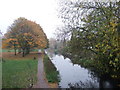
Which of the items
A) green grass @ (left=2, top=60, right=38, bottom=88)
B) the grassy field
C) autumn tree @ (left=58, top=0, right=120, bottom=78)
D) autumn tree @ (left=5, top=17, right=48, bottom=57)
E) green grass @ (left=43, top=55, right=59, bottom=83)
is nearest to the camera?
autumn tree @ (left=58, top=0, right=120, bottom=78)

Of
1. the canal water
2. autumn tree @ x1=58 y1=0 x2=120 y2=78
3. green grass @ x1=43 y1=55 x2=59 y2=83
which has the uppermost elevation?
autumn tree @ x1=58 y1=0 x2=120 y2=78

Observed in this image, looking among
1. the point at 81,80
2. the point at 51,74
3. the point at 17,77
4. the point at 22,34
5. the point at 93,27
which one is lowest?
the point at 81,80

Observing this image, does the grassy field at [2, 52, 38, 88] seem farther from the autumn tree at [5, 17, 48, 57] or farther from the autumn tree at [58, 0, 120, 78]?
the autumn tree at [5, 17, 48, 57]

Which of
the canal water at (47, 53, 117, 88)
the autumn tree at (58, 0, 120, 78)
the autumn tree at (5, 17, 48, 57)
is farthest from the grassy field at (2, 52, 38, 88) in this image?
the autumn tree at (5, 17, 48, 57)

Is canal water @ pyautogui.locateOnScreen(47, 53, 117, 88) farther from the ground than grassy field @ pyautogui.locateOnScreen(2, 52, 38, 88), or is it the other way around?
grassy field @ pyautogui.locateOnScreen(2, 52, 38, 88)

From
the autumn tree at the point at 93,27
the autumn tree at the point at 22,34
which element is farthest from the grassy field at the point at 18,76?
the autumn tree at the point at 22,34

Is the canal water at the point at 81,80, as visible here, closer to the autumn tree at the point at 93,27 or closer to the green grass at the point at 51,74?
the green grass at the point at 51,74

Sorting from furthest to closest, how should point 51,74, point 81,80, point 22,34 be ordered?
point 22,34 < point 81,80 < point 51,74

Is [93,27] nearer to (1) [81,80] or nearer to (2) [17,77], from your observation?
(2) [17,77]

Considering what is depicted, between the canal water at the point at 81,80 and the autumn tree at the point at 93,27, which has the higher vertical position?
the autumn tree at the point at 93,27

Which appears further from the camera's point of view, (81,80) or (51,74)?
(81,80)

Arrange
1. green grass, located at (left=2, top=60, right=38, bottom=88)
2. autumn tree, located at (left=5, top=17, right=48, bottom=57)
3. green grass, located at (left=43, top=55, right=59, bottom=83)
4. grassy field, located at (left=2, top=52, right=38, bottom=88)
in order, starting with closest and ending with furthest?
green grass, located at (left=2, top=60, right=38, bottom=88)
grassy field, located at (left=2, top=52, right=38, bottom=88)
green grass, located at (left=43, top=55, right=59, bottom=83)
autumn tree, located at (left=5, top=17, right=48, bottom=57)

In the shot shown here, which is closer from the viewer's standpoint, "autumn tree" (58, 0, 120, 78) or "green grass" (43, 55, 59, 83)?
"autumn tree" (58, 0, 120, 78)

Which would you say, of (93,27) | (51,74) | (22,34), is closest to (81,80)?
(51,74)
